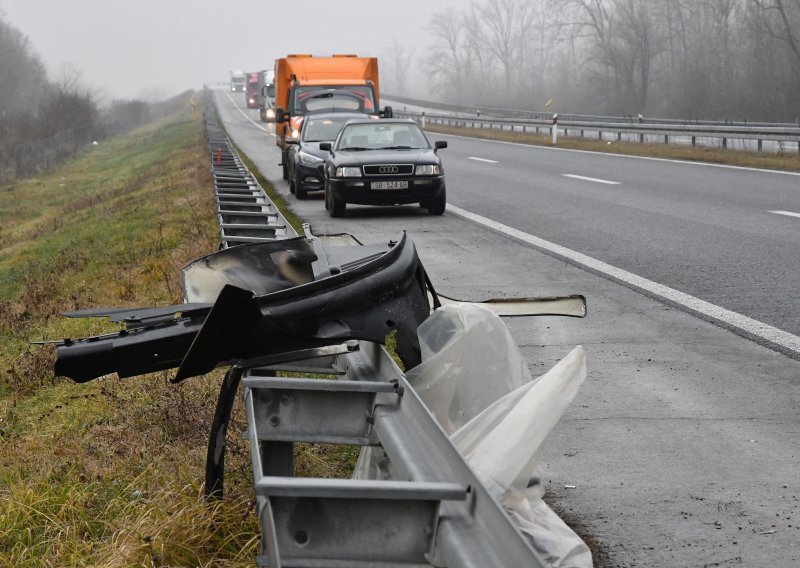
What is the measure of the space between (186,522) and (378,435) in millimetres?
843

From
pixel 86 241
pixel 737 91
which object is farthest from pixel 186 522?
pixel 737 91

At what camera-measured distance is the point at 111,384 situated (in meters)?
6.97

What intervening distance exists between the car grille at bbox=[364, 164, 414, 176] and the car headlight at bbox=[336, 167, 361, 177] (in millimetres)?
120

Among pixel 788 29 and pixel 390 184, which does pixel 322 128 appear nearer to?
pixel 390 184

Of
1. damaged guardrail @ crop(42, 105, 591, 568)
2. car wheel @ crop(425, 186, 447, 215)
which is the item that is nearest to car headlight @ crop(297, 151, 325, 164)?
car wheel @ crop(425, 186, 447, 215)

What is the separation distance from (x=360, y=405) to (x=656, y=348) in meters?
3.98

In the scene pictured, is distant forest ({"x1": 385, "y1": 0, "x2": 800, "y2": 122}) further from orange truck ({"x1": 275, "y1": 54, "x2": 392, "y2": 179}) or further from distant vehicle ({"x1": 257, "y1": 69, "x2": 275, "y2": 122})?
orange truck ({"x1": 275, "y1": 54, "x2": 392, "y2": 179})

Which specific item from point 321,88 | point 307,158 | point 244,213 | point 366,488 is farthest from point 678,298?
point 321,88

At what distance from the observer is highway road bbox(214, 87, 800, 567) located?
398 cm

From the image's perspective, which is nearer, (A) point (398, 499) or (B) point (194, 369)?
(A) point (398, 499)

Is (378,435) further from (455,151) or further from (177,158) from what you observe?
(177,158)

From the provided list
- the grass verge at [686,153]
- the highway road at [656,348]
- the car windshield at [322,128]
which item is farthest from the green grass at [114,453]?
the grass verge at [686,153]

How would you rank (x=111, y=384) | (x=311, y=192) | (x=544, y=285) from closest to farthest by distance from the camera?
1. (x=111, y=384)
2. (x=544, y=285)
3. (x=311, y=192)

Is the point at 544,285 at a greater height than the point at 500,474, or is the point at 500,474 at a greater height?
the point at 500,474
